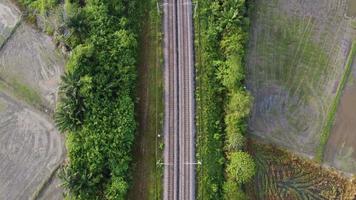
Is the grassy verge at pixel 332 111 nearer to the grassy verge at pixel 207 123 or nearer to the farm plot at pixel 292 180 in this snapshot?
the farm plot at pixel 292 180

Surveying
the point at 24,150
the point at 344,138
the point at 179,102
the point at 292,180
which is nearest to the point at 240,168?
the point at 292,180

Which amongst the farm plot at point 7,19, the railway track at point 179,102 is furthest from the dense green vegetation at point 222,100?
the farm plot at point 7,19

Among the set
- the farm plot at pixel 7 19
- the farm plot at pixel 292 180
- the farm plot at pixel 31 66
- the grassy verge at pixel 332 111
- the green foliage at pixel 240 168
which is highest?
the farm plot at pixel 7 19

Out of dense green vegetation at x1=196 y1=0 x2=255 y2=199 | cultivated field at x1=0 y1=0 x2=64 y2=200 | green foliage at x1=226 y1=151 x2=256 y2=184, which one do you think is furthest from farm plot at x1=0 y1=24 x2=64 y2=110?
green foliage at x1=226 y1=151 x2=256 y2=184

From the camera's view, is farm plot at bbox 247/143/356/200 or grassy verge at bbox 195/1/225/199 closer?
grassy verge at bbox 195/1/225/199

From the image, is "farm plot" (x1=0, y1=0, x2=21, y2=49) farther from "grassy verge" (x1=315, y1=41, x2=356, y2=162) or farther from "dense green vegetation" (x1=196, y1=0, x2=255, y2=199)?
"grassy verge" (x1=315, y1=41, x2=356, y2=162)

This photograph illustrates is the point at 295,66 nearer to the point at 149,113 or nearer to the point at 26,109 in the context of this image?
the point at 149,113

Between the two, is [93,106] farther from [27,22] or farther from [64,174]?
[27,22]

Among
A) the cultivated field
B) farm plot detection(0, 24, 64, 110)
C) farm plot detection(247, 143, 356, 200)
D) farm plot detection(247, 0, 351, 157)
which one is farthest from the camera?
farm plot detection(0, 24, 64, 110)
